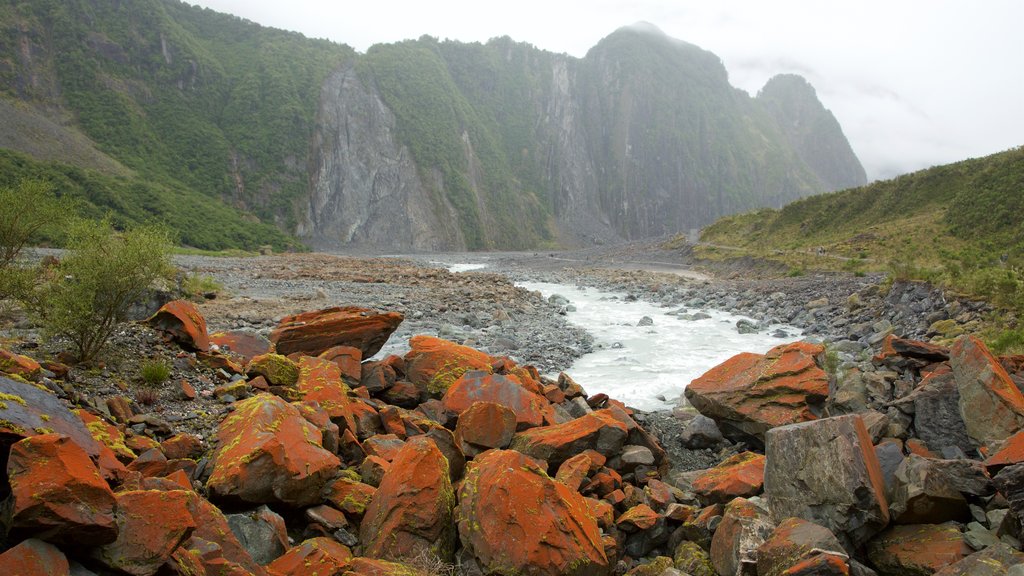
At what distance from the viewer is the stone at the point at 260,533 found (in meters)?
4.59

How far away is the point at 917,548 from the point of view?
506 cm

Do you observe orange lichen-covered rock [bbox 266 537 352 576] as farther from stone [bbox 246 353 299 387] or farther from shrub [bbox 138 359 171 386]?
stone [bbox 246 353 299 387]

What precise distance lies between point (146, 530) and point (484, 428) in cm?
410

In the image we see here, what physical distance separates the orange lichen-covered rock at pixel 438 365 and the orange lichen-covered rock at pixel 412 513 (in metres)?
3.64

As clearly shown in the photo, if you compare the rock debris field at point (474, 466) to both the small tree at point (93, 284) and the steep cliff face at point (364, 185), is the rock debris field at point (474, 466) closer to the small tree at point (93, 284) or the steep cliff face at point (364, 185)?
the small tree at point (93, 284)

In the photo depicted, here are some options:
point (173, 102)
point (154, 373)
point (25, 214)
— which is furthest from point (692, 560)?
point (173, 102)

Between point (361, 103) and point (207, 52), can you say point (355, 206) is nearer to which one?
point (361, 103)

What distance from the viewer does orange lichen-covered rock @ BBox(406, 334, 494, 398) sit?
9.41 meters

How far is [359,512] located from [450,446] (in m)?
1.71

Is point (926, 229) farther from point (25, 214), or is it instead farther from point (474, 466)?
point (25, 214)

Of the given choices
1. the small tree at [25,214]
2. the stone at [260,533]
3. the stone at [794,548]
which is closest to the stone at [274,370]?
the stone at [260,533]

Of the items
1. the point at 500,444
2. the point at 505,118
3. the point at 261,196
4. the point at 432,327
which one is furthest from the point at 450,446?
the point at 505,118

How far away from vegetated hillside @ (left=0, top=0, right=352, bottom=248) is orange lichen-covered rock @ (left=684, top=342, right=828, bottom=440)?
66933mm

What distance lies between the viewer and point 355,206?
108 meters
